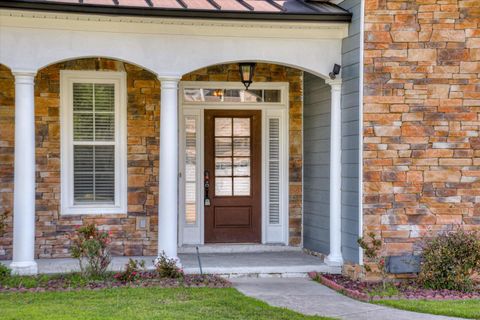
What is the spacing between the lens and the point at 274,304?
21.7 feet

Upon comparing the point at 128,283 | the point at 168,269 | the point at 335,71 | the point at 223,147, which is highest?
the point at 335,71

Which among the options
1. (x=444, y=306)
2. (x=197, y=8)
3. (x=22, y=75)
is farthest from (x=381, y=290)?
(x=22, y=75)

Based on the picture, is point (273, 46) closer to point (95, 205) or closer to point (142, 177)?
point (142, 177)

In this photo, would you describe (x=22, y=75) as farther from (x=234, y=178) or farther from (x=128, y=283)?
(x=234, y=178)

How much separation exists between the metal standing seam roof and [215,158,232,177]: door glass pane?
2.44 m

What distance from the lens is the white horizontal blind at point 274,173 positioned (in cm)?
958

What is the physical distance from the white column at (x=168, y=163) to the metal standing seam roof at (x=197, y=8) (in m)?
0.86

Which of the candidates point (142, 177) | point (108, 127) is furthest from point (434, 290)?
point (108, 127)

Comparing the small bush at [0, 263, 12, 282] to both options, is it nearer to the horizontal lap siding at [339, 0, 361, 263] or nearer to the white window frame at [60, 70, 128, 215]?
the white window frame at [60, 70, 128, 215]

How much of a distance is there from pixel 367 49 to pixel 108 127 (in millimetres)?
3766

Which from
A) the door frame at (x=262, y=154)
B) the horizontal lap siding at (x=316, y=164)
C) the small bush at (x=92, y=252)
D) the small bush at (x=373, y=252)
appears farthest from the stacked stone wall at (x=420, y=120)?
the small bush at (x=92, y=252)

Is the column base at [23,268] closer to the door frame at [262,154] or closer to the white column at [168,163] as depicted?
the white column at [168,163]

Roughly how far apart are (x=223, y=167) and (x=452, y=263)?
372cm

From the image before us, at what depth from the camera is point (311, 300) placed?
685 centimetres
